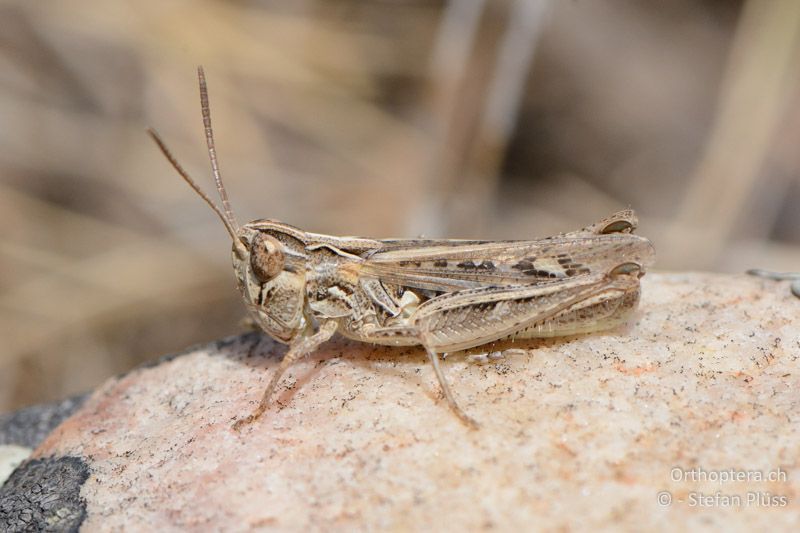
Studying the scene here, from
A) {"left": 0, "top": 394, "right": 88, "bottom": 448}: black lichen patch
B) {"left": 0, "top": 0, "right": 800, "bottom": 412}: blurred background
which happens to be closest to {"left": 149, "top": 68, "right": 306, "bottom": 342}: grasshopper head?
{"left": 0, "top": 394, "right": 88, "bottom": 448}: black lichen patch

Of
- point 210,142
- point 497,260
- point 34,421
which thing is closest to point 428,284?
point 497,260

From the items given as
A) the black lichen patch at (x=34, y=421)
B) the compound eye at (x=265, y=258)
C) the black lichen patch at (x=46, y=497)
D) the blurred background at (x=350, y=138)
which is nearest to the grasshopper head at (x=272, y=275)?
the compound eye at (x=265, y=258)

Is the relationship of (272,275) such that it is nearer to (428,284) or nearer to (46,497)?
(428,284)

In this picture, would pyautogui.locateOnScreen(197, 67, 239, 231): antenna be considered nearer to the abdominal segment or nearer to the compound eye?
the compound eye

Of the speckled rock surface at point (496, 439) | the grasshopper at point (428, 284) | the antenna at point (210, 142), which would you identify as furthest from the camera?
the antenna at point (210, 142)

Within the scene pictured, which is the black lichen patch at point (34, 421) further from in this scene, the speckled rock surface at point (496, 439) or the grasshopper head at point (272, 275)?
the grasshopper head at point (272, 275)
